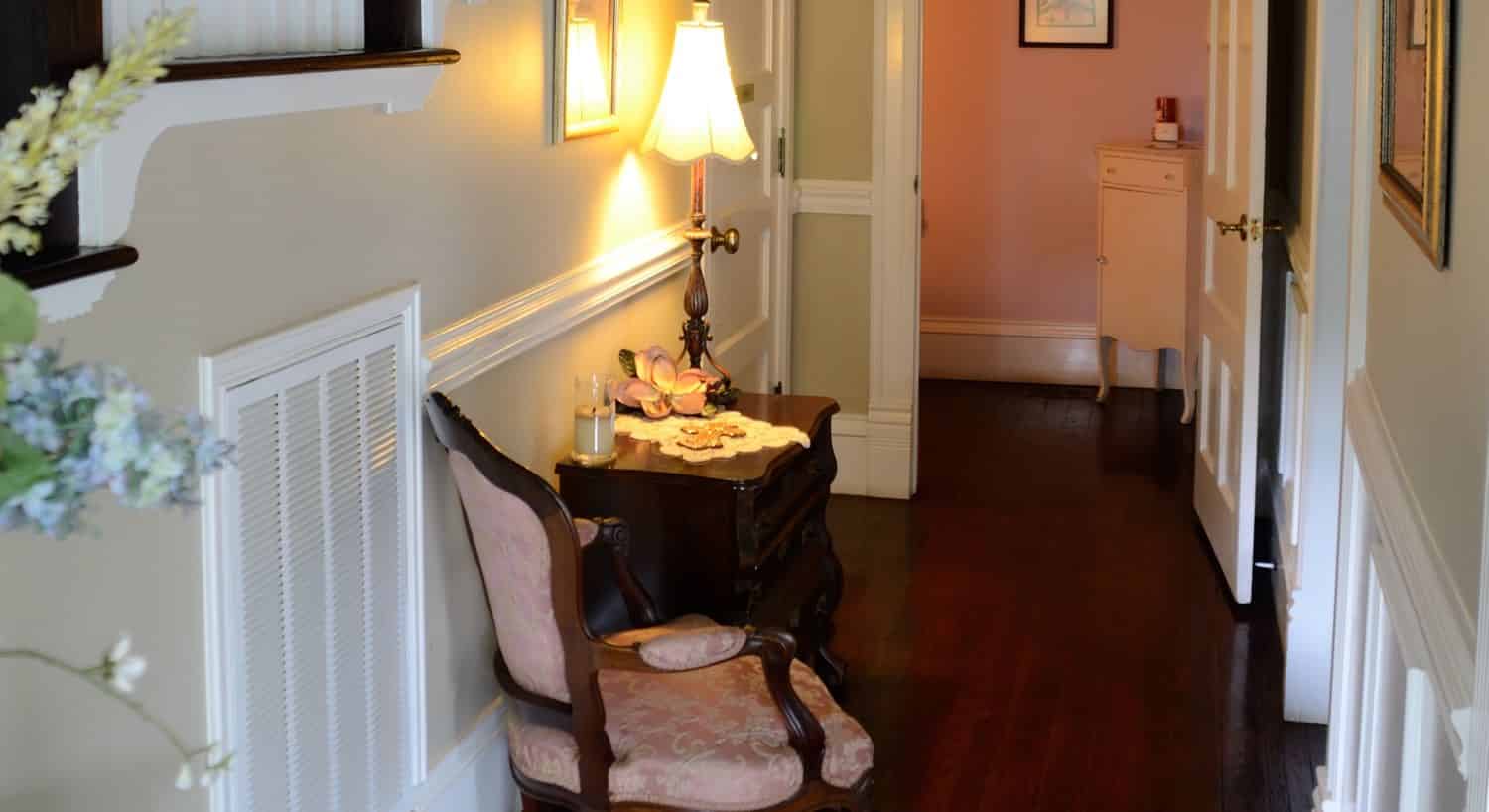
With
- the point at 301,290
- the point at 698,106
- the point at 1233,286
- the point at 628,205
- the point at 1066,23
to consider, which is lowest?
the point at 1233,286

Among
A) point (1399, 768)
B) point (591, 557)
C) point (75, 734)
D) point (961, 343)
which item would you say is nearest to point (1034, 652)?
point (591, 557)

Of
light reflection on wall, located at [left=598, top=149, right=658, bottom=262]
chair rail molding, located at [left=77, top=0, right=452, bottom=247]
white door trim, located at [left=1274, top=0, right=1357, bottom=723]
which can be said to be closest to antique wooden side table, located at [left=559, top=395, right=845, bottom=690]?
light reflection on wall, located at [left=598, top=149, right=658, bottom=262]

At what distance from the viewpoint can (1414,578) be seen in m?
2.04

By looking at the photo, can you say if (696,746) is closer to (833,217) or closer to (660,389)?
(660,389)

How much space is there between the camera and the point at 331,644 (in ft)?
8.27

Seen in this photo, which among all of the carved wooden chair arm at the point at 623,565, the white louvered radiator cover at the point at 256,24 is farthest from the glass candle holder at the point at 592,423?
the white louvered radiator cover at the point at 256,24

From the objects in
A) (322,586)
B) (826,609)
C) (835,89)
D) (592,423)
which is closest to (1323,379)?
(826,609)

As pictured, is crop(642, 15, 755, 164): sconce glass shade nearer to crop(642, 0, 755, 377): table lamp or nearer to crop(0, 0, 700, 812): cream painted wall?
crop(642, 0, 755, 377): table lamp

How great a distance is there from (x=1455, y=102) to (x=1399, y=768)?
2.89 feet

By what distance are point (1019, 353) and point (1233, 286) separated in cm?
304

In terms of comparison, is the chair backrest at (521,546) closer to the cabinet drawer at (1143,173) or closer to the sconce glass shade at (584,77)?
the sconce glass shade at (584,77)

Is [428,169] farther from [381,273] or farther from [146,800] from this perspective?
[146,800]

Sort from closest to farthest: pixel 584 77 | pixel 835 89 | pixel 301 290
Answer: pixel 301 290
pixel 584 77
pixel 835 89

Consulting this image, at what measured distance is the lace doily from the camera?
3.53 metres
